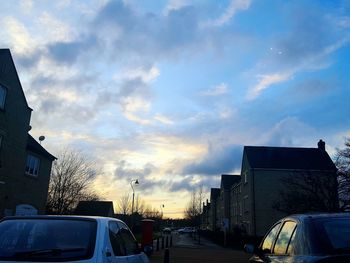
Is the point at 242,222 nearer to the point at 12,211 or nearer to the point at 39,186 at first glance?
the point at 39,186

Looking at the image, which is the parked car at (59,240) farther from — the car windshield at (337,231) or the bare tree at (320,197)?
the bare tree at (320,197)

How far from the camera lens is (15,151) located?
27219mm

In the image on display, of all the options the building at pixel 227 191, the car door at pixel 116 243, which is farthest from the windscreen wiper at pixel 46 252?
the building at pixel 227 191

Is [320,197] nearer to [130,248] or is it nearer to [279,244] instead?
[279,244]

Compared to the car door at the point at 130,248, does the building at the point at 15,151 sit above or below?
above

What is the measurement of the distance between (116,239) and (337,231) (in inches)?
105

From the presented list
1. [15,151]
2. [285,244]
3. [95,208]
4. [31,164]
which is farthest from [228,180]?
[285,244]

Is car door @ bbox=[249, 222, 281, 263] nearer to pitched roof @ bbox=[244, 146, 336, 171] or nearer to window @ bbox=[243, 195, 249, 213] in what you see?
Answer: pitched roof @ bbox=[244, 146, 336, 171]

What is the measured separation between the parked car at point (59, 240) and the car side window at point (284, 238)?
209 centimetres

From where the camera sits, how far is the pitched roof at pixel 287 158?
158 feet

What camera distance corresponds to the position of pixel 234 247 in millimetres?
40250

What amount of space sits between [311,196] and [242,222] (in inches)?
1003

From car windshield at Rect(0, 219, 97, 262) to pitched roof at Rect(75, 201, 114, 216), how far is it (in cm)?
6113

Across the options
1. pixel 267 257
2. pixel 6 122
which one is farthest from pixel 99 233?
pixel 6 122
